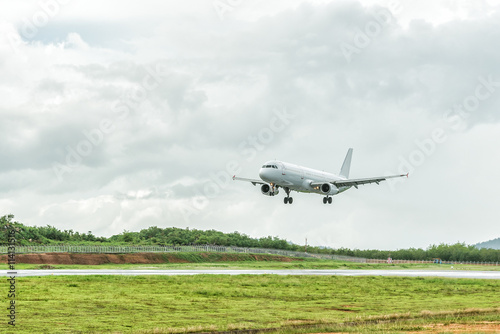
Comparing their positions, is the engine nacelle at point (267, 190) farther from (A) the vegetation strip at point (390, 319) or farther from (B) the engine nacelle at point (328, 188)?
(A) the vegetation strip at point (390, 319)

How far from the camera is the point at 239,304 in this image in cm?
4534

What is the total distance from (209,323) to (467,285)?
121 ft

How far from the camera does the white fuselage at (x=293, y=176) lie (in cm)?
8812

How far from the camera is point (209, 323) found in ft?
117

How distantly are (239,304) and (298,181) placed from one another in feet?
156

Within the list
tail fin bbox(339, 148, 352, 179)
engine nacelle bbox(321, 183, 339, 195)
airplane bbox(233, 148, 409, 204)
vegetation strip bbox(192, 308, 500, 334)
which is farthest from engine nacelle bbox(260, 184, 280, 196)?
vegetation strip bbox(192, 308, 500, 334)

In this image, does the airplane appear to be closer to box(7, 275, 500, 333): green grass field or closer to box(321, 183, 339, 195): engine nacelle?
box(321, 183, 339, 195): engine nacelle

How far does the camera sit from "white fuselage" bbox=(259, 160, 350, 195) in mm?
88125

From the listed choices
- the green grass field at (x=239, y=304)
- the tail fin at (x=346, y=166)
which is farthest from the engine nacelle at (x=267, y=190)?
the tail fin at (x=346, y=166)

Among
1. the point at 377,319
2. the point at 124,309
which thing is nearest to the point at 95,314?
the point at 124,309

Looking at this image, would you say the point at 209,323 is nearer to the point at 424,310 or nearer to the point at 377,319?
the point at 377,319

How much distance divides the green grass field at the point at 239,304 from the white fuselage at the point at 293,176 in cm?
2265

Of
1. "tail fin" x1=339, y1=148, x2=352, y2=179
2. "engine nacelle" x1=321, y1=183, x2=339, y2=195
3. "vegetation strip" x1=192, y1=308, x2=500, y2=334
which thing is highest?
"tail fin" x1=339, y1=148, x2=352, y2=179

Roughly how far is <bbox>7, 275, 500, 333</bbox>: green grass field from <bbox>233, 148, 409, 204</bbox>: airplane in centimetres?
2310
